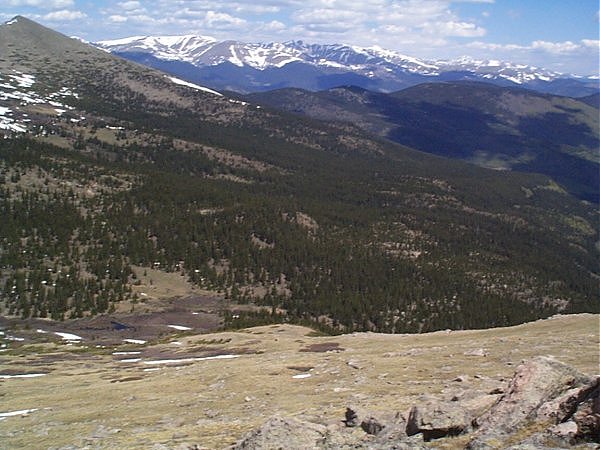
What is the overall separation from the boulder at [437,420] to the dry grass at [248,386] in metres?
4.97

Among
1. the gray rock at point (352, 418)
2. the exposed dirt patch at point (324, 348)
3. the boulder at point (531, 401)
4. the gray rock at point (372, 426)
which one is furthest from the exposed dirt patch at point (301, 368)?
the boulder at point (531, 401)

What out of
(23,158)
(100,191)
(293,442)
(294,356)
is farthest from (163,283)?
(293,442)

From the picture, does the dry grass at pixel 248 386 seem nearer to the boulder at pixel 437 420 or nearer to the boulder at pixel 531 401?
the boulder at pixel 531 401

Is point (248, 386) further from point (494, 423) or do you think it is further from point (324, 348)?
point (494, 423)

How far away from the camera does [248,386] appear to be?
3400 centimetres

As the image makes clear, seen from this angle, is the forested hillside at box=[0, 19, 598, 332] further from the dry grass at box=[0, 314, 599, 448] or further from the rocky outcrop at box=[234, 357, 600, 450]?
the rocky outcrop at box=[234, 357, 600, 450]

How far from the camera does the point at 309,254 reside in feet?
474

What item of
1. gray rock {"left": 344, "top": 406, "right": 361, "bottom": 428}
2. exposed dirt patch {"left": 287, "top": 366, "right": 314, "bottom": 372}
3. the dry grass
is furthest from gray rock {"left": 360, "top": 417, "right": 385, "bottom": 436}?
exposed dirt patch {"left": 287, "top": 366, "right": 314, "bottom": 372}

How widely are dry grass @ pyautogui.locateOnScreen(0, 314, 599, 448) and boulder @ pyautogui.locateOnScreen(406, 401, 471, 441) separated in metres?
4.97

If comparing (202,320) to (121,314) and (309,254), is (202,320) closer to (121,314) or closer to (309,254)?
(121,314)

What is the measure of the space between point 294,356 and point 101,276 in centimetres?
7189

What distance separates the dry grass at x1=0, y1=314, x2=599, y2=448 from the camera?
26.4 meters

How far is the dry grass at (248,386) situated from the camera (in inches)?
1040

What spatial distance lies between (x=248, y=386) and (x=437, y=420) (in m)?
17.3
